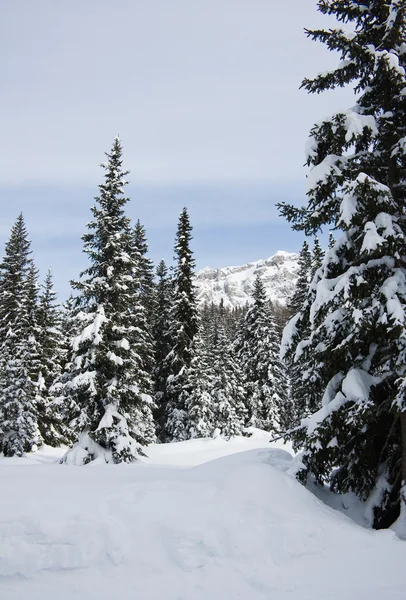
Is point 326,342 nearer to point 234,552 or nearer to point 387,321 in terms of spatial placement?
point 387,321

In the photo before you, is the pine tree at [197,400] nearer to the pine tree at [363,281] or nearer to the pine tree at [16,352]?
the pine tree at [16,352]

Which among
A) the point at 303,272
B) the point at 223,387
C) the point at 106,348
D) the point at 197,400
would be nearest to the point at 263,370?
the point at 223,387

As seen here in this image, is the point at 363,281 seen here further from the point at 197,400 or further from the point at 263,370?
the point at 263,370

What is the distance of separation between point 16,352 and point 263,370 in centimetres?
2202

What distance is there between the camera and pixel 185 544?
18.7 feet

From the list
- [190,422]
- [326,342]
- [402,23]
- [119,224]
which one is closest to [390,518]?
[326,342]

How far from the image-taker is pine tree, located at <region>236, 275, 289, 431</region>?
125 ft

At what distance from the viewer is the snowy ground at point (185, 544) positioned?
5148 mm

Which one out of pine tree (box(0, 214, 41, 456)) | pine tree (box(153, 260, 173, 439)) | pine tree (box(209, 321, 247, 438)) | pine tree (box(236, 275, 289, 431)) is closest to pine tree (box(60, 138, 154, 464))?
pine tree (box(0, 214, 41, 456))

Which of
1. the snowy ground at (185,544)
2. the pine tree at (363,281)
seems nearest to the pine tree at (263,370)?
the pine tree at (363,281)

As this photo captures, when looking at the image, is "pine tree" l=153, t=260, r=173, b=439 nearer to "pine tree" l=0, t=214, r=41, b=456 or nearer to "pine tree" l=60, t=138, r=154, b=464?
"pine tree" l=0, t=214, r=41, b=456

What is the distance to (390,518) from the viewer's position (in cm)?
781

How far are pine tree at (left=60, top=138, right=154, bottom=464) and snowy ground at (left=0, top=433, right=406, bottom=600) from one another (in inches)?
392

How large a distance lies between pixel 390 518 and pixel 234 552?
3.88 metres
